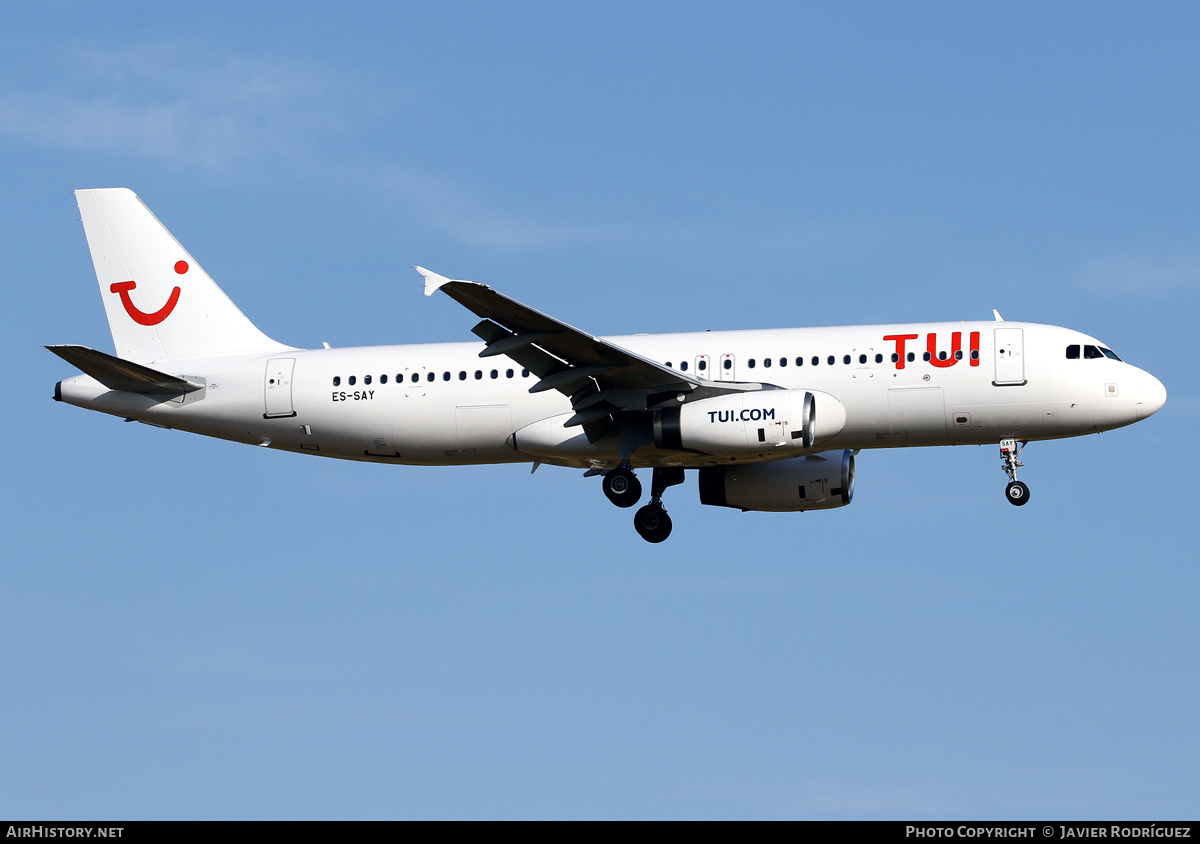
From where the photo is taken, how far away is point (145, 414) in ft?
129

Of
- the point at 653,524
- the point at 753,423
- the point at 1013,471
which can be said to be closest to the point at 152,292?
the point at 653,524

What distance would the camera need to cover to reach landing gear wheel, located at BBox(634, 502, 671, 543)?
38812mm

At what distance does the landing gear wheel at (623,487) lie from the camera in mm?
37844

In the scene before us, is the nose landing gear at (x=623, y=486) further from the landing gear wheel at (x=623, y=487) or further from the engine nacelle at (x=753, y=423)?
the engine nacelle at (x=753, y=423)

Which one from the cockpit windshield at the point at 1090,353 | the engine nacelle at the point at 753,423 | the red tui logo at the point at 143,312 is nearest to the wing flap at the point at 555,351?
the engine nacelle at the point at 753,423

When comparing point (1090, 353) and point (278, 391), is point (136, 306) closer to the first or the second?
point (278, 391)

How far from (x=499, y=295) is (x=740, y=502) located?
11262 mm

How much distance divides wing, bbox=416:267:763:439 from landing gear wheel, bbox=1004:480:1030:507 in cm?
639

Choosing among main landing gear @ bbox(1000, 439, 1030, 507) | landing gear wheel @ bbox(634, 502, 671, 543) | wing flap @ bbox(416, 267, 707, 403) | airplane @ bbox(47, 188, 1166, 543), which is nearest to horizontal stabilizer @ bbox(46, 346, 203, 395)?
airplane @ bbox(47, 188, 1166, 543)

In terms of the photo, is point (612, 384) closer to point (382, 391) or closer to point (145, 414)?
point (382, 391)

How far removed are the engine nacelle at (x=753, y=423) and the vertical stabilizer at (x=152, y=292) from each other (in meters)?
11.8

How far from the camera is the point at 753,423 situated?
34719mm
